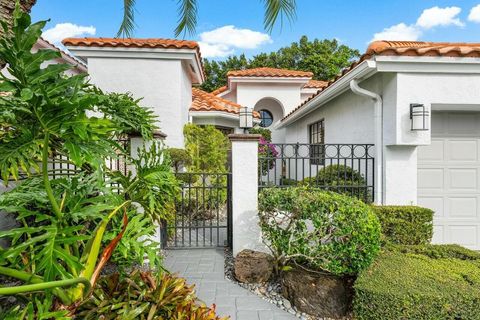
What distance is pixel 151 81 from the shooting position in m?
9.10

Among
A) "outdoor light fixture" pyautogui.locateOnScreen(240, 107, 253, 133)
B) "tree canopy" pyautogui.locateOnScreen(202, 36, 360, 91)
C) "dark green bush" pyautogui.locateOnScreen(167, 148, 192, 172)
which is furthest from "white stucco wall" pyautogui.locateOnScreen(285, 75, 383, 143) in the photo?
"tree canopy" pyautogui.locateOnScreen(202, 36, 360, 91)

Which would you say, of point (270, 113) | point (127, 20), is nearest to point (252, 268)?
point (127, 20)

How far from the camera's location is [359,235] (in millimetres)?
4055

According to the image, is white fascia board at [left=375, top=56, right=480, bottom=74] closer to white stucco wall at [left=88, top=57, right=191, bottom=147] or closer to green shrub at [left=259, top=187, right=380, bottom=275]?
green shrub at [left=259, top=187, right=380, bottom=275]

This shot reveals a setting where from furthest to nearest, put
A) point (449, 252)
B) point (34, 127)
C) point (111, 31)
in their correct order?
1. point (111, 31)
2. point (449, 252)
3. point (34, 127)

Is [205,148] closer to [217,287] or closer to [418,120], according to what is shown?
[217,287]

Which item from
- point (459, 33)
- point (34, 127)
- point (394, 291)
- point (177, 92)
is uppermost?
point (459, 33)

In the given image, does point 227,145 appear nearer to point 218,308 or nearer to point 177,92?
point 177,92

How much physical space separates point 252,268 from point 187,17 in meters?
4.51

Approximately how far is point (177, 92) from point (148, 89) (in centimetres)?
93

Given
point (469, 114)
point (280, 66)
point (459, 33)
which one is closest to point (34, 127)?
point (469, 114)

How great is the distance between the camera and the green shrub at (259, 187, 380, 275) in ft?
13.4

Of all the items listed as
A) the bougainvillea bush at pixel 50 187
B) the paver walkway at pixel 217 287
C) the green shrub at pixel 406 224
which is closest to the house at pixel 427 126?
the green shrub at pixel 406 224

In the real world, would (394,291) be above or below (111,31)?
below
